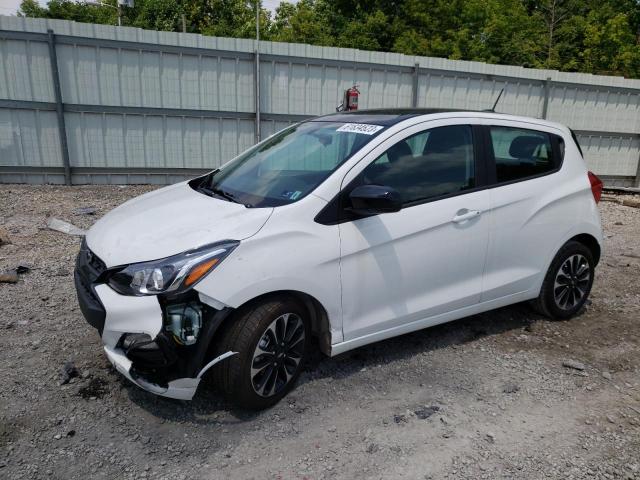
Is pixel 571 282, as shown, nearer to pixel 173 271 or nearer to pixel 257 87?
pixel 173 271

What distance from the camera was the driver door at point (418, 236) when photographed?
3080mm

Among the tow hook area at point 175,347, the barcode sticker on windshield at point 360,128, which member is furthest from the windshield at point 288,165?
the tow hook area at point 175,347

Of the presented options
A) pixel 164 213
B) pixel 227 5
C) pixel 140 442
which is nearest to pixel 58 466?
pixel 140 442

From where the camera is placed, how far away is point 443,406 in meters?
3.09

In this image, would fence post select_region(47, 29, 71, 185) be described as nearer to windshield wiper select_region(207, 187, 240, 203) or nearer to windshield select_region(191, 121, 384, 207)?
windshield select_region(191, 121, 384, 207)

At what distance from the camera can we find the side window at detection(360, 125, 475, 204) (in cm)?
325

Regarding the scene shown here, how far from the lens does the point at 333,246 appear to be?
2939 millimetres

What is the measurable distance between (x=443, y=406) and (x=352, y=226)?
1218mm

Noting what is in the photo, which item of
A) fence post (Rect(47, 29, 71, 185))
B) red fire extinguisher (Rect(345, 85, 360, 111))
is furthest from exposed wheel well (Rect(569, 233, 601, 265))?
fence post (Rect(47, 29, 71, 185))

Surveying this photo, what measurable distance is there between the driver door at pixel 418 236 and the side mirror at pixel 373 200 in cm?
8

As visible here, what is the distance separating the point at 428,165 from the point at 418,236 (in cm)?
52

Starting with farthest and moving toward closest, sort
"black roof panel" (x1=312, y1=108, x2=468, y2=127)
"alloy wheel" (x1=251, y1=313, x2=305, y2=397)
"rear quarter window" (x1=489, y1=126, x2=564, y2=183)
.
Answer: "rear quarter window" (x1=489, y1=126, x2=564, y2=183), "black roof panel" (x1=312, y1=108, x2=468, y2=127), "alloy wheel" (x1=251, y1=313, x2=305, y2=397)

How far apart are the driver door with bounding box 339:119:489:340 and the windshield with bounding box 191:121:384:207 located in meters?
0.21

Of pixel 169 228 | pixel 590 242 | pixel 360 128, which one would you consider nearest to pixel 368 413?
pixel 169 228
